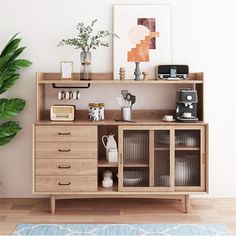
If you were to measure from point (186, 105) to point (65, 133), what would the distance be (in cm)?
109

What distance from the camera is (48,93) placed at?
448 cm

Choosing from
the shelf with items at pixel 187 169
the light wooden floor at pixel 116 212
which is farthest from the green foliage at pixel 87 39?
the light wooden floor at pixel 116 212

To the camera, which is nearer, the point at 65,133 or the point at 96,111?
the point at 65,133

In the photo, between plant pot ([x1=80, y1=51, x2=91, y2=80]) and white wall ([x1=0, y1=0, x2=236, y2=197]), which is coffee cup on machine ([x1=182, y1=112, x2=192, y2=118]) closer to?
white wall ([x1=0, y1=0, x2=236, y2=197])

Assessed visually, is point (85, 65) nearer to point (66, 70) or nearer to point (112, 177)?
point (66, 70)

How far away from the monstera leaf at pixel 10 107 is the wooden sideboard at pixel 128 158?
370 mm

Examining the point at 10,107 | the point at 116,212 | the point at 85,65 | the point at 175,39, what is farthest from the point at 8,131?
the point at 175,39

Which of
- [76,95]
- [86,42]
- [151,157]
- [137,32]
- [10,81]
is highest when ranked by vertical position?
[137,32]

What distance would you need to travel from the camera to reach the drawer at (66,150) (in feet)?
13.3

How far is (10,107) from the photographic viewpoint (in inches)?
169

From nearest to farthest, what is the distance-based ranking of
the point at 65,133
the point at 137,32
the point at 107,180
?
the point at 65,133, the point at 107,180, the point at 137,32

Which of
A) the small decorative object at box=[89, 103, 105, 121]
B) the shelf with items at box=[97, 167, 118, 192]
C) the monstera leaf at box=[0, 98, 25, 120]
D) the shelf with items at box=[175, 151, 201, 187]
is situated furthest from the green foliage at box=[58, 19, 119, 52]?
the shelf with items at box=[175, 151, 201, 187]

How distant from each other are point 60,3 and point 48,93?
2.76ft

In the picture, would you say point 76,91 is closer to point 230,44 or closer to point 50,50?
point 50,50
